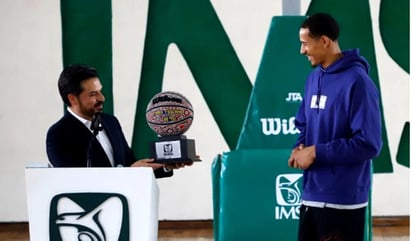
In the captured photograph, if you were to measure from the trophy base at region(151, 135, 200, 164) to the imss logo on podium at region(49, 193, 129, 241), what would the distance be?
402 mm

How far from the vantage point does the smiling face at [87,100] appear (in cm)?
262

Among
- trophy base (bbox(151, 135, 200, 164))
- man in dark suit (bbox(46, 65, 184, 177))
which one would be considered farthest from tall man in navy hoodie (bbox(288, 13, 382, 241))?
man in dark suit (bbox(46, 65, 184, 177))

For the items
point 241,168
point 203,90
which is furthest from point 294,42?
point 203,90

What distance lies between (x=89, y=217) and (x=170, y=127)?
20.9 inches

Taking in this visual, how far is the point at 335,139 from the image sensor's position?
2.55 m

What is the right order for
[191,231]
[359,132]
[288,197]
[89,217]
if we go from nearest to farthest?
[89,217], [359,132], [288,197], [191,231]

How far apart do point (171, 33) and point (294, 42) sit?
1483 millimetres

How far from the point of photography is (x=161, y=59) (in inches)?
195

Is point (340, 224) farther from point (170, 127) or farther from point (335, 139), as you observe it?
point (170, 127)

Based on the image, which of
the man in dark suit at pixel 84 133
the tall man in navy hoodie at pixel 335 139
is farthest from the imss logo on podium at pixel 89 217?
the tall man in navy hoodie at pixel 335 139

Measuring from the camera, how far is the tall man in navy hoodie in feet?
8.14

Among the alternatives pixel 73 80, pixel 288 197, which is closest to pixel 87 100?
pixel 73 80

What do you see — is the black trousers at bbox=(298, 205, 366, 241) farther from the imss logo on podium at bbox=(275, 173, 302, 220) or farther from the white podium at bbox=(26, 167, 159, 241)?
the imss logo on podium at bbox=(275, 173, 302, 220)

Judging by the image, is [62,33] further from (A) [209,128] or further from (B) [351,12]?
(B) [351,12]
